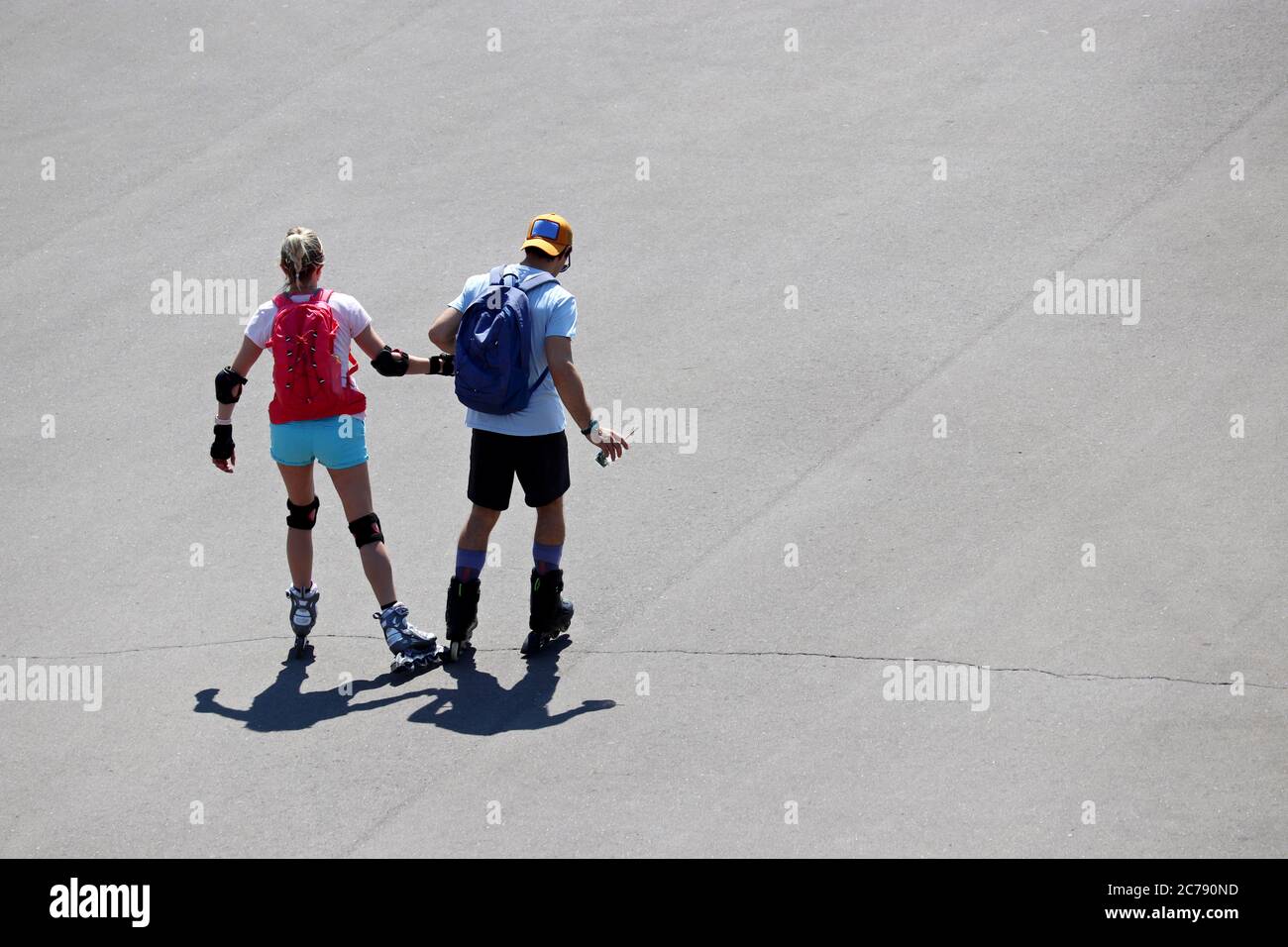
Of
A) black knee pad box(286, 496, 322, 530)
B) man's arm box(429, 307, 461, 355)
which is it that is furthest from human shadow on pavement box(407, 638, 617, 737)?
man's arm box(429, 307, 461, 355)

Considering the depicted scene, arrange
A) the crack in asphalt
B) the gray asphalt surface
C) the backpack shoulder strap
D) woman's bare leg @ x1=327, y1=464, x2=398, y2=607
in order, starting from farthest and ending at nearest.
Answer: woman's bare leg @ x1=327, y1=464, x2=398, y2=607
the backpack shoulder strap
the crack in asphalt
the gray asphalt surface

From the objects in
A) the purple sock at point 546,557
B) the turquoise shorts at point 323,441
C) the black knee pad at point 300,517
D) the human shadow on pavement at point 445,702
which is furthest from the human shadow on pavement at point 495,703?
the turquoise shorts at point 323,441

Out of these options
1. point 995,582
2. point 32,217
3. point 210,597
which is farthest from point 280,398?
point 32,217

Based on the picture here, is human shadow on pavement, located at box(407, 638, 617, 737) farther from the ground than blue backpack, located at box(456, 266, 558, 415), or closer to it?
Result: closer to it

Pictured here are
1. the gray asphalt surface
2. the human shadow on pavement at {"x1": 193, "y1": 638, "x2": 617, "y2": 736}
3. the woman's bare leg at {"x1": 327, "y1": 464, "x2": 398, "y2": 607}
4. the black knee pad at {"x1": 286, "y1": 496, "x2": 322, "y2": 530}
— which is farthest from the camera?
the black knee pad at {"x1": 286, "y1": 496, "x2": 322, "y2": 530}

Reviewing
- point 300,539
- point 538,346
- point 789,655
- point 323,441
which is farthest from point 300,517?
point 789,655

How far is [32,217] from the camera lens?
10.9 meters

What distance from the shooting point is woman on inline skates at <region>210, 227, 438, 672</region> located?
20.4ft

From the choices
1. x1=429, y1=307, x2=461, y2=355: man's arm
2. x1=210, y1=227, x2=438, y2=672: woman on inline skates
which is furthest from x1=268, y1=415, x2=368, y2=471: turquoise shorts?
x1=429, y1=307, x2=461, y2=355: man's arm

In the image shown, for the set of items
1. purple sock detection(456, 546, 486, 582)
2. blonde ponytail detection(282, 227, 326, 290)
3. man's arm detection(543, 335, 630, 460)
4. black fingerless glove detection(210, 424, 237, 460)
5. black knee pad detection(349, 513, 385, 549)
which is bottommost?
purple sock detection(456, 546, 486, 582)

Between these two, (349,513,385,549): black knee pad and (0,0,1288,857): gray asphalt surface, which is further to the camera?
(349,513,385,549): black knee pad

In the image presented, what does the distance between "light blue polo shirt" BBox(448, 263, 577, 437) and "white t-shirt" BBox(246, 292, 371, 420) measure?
46cm

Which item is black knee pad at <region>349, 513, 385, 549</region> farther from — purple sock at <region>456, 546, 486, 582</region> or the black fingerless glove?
the black fingerless glove

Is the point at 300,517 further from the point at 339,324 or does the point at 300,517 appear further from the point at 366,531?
the point at 339,324
